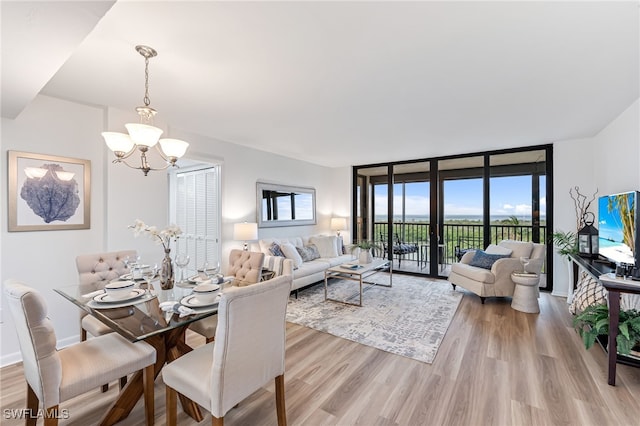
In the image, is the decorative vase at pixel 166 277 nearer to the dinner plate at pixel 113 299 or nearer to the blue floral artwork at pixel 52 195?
the dinner plate at pixel 113 299

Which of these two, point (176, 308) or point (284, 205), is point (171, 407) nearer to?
point (176, 308)

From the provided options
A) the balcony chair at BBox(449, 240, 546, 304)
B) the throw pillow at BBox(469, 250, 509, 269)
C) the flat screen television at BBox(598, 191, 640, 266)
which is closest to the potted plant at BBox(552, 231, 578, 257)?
the balcony chair at BBox(449, 240, 546, 304)

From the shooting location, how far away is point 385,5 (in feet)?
4.87

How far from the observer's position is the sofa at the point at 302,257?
13.1ft

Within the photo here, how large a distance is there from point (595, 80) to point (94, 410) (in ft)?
Result: 15.3

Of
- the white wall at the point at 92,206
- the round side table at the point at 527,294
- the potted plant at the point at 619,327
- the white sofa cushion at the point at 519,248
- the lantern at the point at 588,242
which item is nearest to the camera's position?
the potted plant at the point at 619,327

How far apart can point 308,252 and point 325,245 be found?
49 cm

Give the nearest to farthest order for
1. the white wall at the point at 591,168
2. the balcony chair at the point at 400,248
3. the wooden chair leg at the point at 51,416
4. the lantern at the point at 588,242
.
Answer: the wooden chair leg at the point at 51,416 < the white wall at the point at 591,168 < the lantern at the point at 588,242 < the balcony chair at the point at 400,248

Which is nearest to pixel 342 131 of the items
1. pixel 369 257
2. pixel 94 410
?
pixel 369 257

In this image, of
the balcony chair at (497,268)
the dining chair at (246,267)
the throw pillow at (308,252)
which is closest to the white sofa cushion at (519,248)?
the balcony chair at (497,268)

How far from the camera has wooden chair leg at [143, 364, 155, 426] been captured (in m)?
1.64

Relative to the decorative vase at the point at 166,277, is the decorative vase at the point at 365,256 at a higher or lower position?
lower

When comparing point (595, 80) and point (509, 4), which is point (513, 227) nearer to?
point (595, 80)

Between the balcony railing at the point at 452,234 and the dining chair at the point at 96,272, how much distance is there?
16.7 feet
